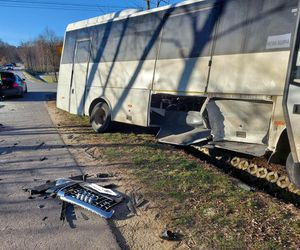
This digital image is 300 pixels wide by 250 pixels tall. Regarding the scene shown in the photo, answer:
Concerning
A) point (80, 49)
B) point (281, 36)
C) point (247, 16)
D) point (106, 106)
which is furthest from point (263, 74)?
point (80, 49)

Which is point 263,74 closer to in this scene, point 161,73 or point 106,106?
point 161,73

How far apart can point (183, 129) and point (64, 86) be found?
5290 mm

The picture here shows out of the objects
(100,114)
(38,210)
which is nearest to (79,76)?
(100,114)

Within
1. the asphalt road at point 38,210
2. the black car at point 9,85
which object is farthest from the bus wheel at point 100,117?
the black car at point 9,85

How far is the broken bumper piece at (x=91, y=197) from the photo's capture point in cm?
378

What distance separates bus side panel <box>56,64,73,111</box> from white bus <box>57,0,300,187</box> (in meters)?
0.96

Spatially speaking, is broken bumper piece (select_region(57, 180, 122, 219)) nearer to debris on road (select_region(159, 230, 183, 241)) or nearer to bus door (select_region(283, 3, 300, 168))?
debris on road (select_region(159, 230, 183, 241))

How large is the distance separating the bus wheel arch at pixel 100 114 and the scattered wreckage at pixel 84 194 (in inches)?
148

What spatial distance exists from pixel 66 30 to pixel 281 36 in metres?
7.74

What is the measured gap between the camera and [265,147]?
16.3ft

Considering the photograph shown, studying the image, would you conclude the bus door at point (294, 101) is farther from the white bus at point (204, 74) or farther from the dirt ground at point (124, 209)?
Result: the dirt ground at point (124, 209)

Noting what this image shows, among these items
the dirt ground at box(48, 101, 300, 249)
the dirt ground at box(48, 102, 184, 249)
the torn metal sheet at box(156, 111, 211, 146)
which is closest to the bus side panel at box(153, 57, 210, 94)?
the torn metal sheet at box(156, 111, 211, 146)

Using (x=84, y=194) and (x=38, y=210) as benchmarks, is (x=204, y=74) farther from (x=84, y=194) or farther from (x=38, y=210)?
(x=38, y=210)

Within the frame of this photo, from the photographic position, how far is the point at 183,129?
6.89 metres
